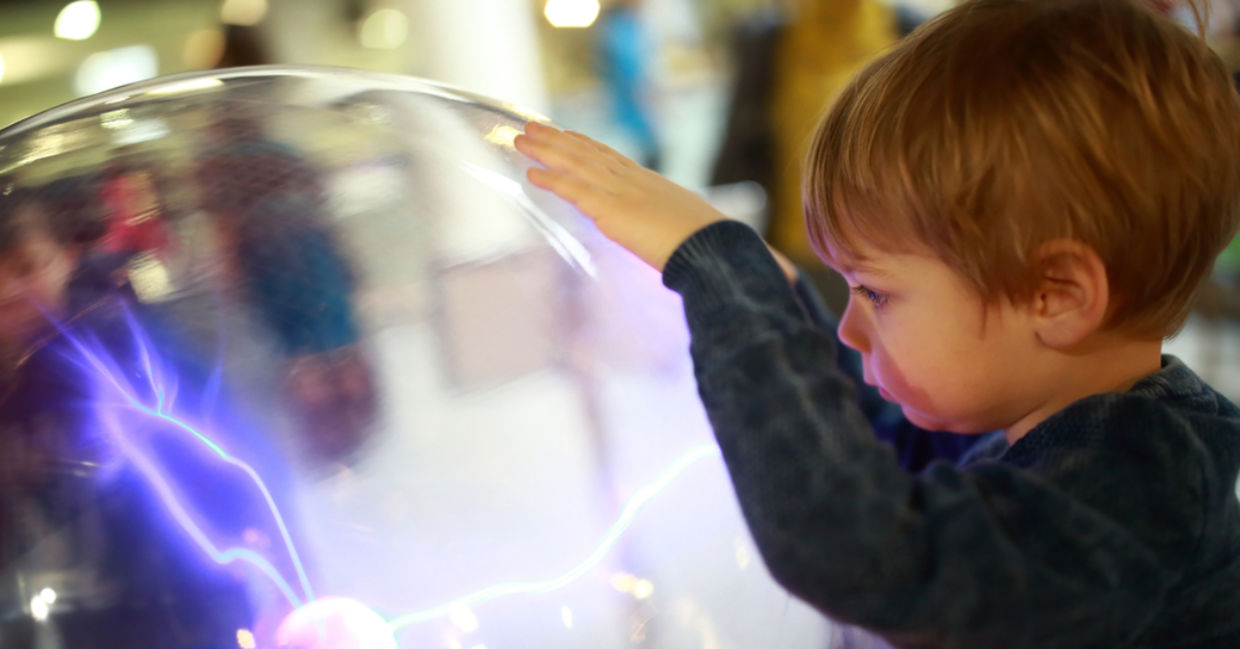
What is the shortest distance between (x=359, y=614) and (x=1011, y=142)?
1.56ft

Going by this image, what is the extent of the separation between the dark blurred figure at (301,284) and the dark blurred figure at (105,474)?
42mm

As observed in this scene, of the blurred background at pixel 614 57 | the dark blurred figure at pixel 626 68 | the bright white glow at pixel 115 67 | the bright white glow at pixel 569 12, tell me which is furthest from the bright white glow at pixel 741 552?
the bright white glow at pixel 115 67

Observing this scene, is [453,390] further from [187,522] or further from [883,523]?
[883,523]

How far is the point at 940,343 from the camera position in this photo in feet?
2.00

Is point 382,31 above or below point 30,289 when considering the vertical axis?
above

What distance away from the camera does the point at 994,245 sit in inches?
22.5

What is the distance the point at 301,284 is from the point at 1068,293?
0.48 m

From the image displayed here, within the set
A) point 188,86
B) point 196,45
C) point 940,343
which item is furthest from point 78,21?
point 940,343

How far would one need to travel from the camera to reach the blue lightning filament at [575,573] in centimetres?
55

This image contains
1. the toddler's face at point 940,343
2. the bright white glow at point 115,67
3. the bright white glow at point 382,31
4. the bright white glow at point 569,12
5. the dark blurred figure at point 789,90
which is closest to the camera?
the toddler's face at point 940,343

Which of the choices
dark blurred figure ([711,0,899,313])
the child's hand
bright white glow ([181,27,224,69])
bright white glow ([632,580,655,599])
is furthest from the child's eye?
bright white glow ([181,27,224,69])

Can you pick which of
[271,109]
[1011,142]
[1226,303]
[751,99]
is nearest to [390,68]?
[751,99]

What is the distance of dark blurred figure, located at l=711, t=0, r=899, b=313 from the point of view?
72.4 inches

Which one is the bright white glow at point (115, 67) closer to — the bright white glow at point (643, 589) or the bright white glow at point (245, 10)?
the bright white glow at point (245, 10)
